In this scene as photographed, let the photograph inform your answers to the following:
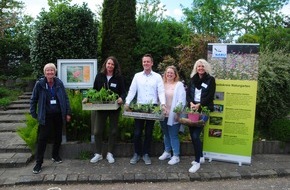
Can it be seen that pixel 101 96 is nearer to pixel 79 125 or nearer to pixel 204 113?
pixel 79 125

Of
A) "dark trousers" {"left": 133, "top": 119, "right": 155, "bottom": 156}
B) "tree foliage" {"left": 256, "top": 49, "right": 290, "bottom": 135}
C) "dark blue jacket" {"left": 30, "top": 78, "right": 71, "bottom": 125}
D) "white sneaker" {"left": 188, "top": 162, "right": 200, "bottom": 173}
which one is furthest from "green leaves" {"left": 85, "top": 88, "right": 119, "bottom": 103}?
"tree foliage" {"left": 256, "top": 49, "right": 290, "bottom": 135}

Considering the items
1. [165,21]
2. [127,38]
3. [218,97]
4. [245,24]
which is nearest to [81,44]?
[127,38]

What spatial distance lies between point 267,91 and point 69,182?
4.09 m

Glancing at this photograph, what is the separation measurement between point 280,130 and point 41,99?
14.3 feet

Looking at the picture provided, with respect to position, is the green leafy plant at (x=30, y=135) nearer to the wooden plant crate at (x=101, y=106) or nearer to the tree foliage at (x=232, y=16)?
the wooden plant crate at (x=101, y=106)

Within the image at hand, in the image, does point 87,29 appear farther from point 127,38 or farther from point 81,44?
point 127,38

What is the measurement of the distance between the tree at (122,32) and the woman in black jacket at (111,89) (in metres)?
5.48

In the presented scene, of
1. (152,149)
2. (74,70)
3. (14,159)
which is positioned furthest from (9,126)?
(152,149)

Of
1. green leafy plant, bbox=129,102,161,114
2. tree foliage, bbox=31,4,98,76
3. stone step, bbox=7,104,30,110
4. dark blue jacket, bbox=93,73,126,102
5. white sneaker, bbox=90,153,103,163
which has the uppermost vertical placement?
tree foliage, bbox=31,4,98,76

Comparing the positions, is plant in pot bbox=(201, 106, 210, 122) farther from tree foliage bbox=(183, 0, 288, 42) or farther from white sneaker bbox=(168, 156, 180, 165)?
tree foliage bbox=(183, 0, 288, 42)

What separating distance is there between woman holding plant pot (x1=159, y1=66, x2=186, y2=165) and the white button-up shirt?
19 centimetres

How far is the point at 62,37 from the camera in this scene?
10234 mm

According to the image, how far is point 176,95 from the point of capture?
5477 millimetres

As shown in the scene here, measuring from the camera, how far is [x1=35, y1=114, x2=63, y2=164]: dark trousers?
5.22 m
